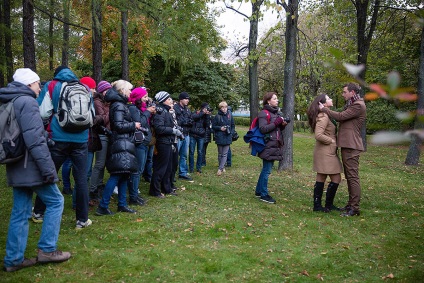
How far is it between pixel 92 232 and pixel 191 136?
235 inches

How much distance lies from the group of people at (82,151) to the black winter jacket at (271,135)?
154cm

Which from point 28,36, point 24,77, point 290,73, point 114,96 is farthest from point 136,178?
point 290,73

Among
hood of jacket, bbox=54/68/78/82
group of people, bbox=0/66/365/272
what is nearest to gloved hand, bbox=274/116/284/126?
group of people, bbox=0/66/365/272

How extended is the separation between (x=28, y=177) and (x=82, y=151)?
117cm

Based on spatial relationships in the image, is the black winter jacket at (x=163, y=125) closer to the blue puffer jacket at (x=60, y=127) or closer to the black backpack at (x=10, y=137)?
the blue puffer jacket at (x=60, y=127)

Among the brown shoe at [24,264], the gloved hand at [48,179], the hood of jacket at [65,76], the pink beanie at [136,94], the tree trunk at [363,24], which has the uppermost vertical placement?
the tree trunk at [363,24]

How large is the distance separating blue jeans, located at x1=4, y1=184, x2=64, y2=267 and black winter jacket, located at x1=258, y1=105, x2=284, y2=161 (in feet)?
13.0

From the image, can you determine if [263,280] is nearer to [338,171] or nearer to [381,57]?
[338,171]

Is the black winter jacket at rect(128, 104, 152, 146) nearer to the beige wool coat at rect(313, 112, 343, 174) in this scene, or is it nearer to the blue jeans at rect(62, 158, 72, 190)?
the blue jeans at rect(62, 158, 72, 190)

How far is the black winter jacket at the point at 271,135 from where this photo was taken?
24.9 feet

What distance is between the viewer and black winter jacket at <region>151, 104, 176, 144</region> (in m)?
7.63

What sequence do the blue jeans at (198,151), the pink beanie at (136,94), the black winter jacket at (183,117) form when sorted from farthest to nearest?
the blue jeans at (198,151), the black winter jacket at (183,117), the pink beanie at (136,94)

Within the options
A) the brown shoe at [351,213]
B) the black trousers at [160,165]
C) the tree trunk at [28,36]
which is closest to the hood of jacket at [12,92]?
the black trousers at [160,165]

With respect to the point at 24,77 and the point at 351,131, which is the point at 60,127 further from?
the point at 351,131
